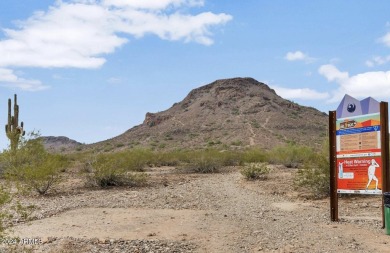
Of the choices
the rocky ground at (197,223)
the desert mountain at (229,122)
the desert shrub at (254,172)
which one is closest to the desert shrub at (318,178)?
the rocky ground at (197,223)

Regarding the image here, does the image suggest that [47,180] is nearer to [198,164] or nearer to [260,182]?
[260,182]

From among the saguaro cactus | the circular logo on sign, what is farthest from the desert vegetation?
the circular logo on sign

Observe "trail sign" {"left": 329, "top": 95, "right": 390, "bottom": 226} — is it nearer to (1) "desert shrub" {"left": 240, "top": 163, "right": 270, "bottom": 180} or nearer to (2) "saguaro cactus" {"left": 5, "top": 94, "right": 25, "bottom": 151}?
(1) "desert shrub" {"left": 240, "top": 163, "right": 270, "bottom": 180}

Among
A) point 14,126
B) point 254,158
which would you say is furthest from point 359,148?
point 254,158

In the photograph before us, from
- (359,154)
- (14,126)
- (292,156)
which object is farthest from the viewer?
(292,156)

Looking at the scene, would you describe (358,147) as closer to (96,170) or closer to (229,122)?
(96,170)

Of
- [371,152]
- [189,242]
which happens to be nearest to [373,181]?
[371,152]

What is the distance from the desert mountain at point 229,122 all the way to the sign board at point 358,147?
49310mm

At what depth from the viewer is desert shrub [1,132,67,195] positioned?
58.9 feet

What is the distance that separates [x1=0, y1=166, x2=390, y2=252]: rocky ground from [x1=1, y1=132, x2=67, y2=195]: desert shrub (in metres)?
0.79

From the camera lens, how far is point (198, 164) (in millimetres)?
28969

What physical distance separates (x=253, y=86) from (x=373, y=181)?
274 feet

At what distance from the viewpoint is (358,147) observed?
39.8ft

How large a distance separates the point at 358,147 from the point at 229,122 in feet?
214
